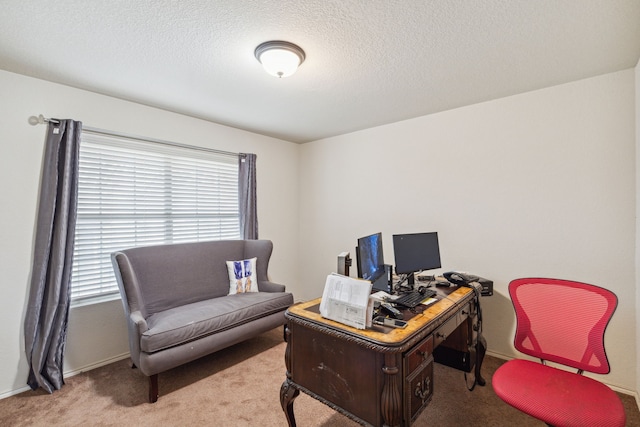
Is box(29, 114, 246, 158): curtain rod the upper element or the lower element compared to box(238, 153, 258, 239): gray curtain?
upper

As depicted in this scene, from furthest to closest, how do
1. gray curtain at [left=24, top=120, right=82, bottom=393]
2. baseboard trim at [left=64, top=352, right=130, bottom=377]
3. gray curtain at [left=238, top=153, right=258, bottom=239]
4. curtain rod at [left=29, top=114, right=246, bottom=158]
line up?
1. gray curtain at [left=238, top=153, right=258, bottom=239]
2. baseboard trim at [left=64, top=352, right=130, bottom=377]
3. curtain rod at [left=29, top=114, right=246, bottom=158]
4. gray curtain at [left=24, top=120, right=82, bottom=393]

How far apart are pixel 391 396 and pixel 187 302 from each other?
2.29 meters

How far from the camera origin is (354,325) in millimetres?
1507

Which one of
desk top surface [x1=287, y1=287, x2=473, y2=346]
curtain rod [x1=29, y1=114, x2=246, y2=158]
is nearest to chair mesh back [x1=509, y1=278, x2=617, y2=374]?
desk top surface [x1=287, y1=287, x2=473, y2=346]

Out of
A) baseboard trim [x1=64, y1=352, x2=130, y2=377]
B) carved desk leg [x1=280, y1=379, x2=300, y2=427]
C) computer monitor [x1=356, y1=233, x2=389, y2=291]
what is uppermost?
computer monitor [x1=356, y1=233, x2=389, y2=291]

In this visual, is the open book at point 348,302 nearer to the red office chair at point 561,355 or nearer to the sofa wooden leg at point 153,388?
the red office chair at point 561,355

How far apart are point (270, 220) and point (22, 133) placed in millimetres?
2585

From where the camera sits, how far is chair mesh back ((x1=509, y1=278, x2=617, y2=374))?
1.65m

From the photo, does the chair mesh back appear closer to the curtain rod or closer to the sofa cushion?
the sofa cushion

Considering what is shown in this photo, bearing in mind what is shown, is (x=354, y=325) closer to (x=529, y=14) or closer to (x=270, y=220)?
(x=529, y=14)

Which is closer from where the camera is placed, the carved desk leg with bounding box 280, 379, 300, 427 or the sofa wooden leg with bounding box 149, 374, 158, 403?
the carved desk leg with bounding box 280, 379, 300, 427

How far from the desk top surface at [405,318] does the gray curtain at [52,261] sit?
1992 millimetres

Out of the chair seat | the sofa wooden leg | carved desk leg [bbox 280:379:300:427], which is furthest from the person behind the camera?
the sofa wooden leg

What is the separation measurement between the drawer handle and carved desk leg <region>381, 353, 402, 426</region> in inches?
7.7
